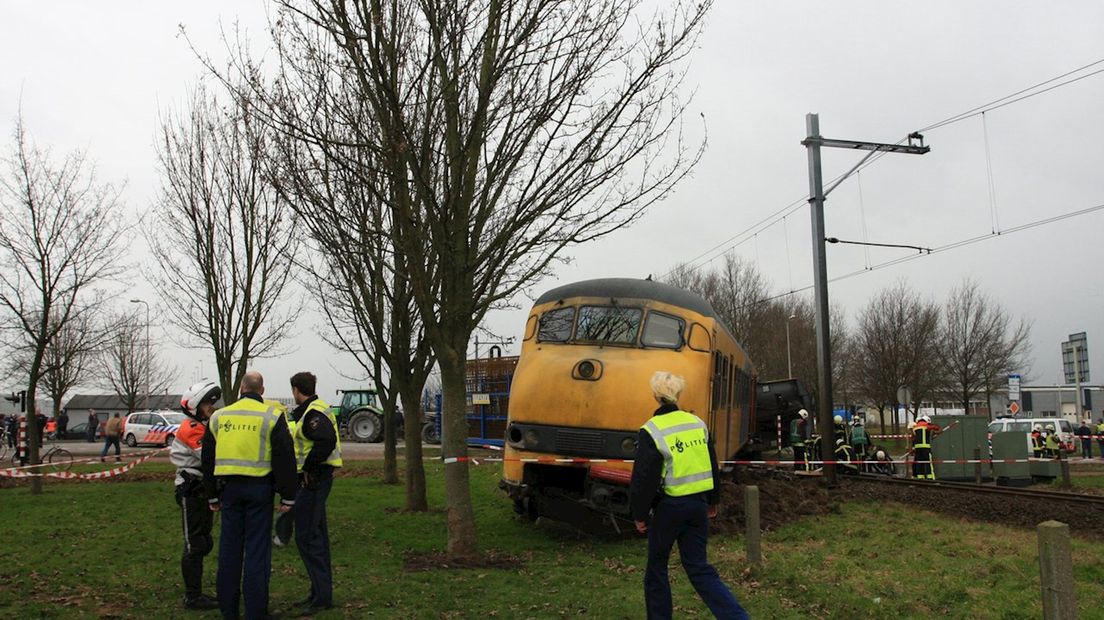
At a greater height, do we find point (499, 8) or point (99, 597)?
point (499, 8)

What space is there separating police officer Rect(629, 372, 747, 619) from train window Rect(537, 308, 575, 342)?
5.55 metres

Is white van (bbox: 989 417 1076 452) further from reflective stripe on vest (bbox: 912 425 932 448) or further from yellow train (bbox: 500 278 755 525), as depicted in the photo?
yellow train (bbox: 500 278 755 525)

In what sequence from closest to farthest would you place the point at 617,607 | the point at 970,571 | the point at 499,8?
the point at 617,607
the point at 970,571
the point at 499,8

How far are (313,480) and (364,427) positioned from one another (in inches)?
1162

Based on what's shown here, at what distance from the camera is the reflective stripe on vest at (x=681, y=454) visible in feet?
19.7

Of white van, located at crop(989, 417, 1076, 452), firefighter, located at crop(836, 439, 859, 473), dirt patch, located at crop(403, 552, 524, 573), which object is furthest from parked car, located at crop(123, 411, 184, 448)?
white van, located at crop(989, 417, 1076, 452)

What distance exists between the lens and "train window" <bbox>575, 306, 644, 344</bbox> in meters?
11.4

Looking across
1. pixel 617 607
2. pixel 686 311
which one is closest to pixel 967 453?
pixel 686 311

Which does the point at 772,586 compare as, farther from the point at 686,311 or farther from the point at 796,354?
the point at 796,354

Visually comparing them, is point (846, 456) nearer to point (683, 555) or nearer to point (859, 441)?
point (859, 441)

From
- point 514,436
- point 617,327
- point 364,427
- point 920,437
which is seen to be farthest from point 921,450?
Answer: point 364,427

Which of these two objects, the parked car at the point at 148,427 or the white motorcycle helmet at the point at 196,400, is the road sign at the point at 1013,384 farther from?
the white motorcycle helmet at the point at 196,400

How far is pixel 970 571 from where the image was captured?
8727mm

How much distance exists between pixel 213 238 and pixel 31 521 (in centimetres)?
601
